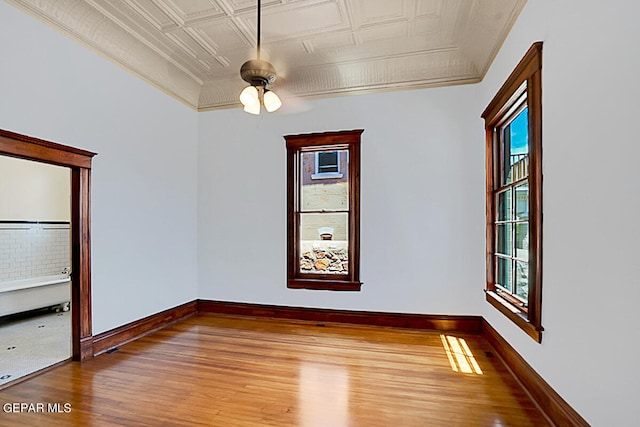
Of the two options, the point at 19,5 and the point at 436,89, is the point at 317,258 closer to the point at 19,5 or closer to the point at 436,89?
the point at 436,89

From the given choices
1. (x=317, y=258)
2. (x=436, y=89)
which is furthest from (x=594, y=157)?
(x=317, y=258)

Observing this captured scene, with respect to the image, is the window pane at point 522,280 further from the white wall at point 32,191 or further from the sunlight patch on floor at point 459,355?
the white wall at point 32,191

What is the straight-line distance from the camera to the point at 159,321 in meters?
4.28

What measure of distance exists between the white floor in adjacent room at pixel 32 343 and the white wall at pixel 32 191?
1.48m

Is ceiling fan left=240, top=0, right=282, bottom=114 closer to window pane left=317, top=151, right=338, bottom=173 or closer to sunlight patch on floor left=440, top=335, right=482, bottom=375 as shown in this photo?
window pane left=317, top=151, right=338, bottom=173

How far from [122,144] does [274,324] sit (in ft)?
9.30

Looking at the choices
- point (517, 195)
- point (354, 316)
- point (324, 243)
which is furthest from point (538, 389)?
point (324, 243)

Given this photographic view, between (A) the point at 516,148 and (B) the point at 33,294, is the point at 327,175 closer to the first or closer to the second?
(A) the point at 516,148

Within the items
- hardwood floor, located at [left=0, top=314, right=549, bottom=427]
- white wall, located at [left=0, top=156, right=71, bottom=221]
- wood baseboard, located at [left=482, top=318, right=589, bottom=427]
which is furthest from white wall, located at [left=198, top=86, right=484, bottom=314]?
white wall, located at [left=0, top=156, right=71, bottom=221]

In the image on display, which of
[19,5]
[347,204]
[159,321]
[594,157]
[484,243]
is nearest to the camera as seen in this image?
[594,157]

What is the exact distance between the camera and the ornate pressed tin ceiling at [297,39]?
3223mm

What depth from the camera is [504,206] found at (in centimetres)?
351

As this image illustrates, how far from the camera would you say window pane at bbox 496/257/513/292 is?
3.26 metres

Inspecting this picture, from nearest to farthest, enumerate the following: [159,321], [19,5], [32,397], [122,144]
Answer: [32,397] < [19,5] < [122,144] < [159,321]
